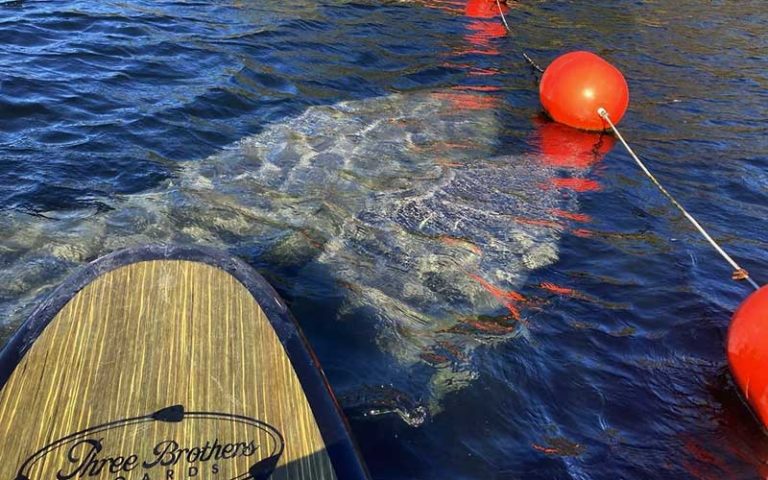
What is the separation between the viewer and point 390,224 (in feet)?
19.2

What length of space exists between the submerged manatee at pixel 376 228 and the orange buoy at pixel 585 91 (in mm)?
1111

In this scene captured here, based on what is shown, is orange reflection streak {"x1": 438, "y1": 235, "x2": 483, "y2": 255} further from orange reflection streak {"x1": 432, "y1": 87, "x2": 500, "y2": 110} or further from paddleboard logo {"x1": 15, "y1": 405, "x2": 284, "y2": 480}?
orange reflection streak {"x1": 432, "y1": 87, "x2": 500, "y2": 110}

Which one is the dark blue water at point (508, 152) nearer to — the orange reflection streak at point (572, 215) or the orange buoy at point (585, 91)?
the orange reflection streak at point (572, 215)

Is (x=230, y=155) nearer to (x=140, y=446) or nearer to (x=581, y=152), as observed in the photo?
(x=581, y=152)

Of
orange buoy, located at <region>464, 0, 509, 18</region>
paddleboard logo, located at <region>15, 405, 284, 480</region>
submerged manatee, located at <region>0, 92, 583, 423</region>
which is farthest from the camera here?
orange buoy, located at <region>464, 0, 509, 18</region>

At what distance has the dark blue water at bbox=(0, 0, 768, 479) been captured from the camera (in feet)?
13.1

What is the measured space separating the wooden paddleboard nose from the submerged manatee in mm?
839

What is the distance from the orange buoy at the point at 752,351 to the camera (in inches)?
155

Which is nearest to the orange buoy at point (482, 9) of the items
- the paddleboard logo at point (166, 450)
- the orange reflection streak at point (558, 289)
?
the orange reflection streak at point (558, 289)

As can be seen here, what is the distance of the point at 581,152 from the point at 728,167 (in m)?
1.58

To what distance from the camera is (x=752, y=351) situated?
13.1 feet

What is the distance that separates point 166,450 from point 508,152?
5.70m

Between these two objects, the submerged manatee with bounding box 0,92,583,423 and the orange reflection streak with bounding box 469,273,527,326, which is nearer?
the submerged manatee with bounding box 0,92,583,423

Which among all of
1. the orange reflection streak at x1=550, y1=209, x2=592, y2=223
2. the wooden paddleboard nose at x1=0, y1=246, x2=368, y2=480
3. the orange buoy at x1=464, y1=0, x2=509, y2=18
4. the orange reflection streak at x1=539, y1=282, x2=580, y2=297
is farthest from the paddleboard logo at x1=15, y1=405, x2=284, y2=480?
the orange buoy at x1=464, y1=0, x2=509, y2=18
